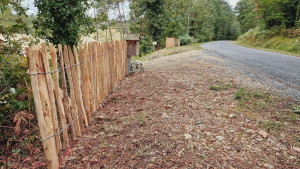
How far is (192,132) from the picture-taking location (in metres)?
2.83

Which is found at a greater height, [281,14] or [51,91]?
[281,14]

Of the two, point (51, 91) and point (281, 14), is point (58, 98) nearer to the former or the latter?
point (51, 91)

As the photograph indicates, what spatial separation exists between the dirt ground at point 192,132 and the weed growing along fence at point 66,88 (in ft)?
0.79

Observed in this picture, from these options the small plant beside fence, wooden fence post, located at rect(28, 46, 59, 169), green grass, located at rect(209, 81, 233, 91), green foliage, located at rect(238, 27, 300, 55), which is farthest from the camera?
the small plant beside fence

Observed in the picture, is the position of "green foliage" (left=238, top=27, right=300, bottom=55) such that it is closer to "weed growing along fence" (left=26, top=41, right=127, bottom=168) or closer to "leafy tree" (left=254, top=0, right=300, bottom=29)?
"leafy tree" (left=254, top=0, right=300, bottom=29)

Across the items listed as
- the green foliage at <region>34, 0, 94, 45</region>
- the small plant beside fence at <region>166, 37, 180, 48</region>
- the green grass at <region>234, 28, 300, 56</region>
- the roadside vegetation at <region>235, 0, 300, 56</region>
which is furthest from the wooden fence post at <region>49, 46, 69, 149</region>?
the small plant beside fence at <region>166, 37, 180, 48</region>

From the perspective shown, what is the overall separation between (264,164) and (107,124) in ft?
8.16

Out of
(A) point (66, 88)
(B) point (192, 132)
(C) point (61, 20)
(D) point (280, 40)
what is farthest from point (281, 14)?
(A) point (66, 88)

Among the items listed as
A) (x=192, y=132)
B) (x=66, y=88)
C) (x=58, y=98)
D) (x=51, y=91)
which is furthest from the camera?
(x=192, y=132)

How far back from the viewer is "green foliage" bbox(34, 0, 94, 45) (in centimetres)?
437

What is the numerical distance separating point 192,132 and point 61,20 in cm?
429

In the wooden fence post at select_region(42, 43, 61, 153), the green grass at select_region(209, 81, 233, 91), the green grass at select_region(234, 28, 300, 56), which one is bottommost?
the green grass at select_region(209, 81, 233, 91)

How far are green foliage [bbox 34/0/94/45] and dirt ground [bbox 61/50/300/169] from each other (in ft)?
7.03

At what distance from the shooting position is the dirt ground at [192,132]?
2271 mm
